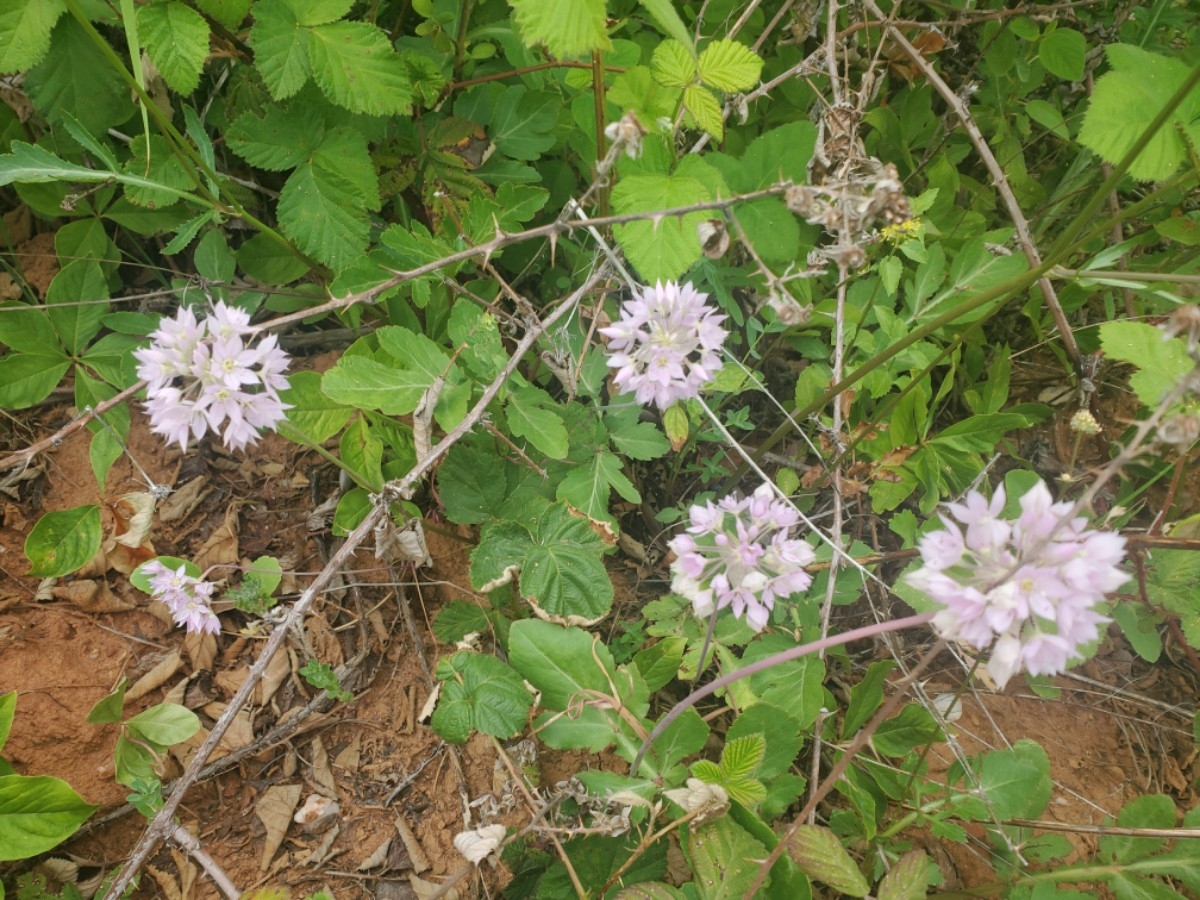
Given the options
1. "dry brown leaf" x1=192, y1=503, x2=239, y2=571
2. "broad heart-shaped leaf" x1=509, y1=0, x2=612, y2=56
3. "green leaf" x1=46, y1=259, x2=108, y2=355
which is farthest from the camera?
"dry brown leaf" x1=192, y1=503, x2=239, y2=571

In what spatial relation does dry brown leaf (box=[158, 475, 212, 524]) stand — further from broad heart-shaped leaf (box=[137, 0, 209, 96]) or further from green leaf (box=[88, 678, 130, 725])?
broad heart-shaped leaf (box=[137, 0, 209, 96])

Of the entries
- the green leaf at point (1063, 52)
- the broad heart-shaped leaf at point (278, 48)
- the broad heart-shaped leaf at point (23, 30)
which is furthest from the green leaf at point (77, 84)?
the green leaf at point (1063, 52)

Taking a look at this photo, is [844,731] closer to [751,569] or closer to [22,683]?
[751,569]

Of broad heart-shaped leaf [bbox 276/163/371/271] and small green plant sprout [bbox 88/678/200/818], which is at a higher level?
broad heart-shaped leaf [bbox 276/163/371/271]

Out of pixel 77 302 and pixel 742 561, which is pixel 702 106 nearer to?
pixel 742 561

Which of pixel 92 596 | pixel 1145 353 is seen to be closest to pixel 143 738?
pixel 92 596

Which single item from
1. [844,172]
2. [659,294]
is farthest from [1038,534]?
[844,172]

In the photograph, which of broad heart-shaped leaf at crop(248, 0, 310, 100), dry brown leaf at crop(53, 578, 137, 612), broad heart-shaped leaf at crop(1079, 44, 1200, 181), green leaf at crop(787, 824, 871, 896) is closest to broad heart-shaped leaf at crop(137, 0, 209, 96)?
broad heart-shaped leaf at crop(248, 0, 310, 100)
